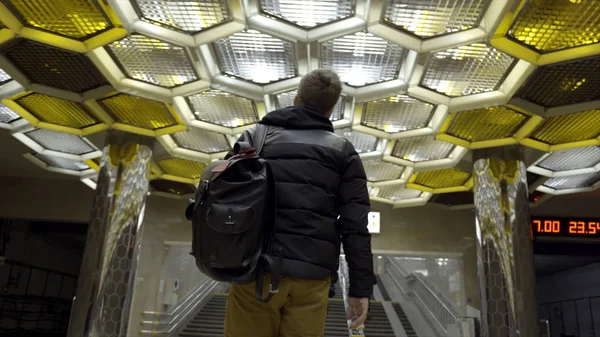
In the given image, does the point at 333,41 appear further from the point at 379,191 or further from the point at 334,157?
the point at 379,191

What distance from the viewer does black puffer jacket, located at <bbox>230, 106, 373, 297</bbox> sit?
4.97ft

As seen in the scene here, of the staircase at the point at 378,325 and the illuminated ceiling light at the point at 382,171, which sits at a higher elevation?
the illuminated ceiling light at the point at 382,171

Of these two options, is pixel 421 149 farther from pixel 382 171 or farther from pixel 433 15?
pixel 433 15

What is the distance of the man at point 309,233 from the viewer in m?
1.51

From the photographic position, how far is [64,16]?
167 inches

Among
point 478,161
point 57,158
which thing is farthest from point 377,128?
point 57,158

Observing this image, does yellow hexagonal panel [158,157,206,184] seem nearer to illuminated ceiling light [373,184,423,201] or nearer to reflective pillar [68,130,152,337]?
reflective pillar [68,130,152,337]

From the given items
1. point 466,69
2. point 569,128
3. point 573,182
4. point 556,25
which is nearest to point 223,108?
point 466,69

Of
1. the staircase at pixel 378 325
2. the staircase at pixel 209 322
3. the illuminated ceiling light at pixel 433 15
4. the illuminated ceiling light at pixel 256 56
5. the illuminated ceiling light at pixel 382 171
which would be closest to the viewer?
the illuminated ceiling light at pixel 433 15

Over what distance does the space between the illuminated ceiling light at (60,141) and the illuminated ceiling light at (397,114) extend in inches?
184

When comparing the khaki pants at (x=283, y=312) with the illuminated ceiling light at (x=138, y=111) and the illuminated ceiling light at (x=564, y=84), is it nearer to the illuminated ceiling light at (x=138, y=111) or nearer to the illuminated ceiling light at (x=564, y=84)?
the illuminated ceiling light at (x=564, y=84)

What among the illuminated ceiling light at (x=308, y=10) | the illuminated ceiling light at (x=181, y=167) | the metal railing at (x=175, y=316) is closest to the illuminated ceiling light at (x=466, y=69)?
the illuminated ceiling light at (x=308, y=10)

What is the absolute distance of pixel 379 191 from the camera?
1020 cm

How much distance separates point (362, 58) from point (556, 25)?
1.73 meters
